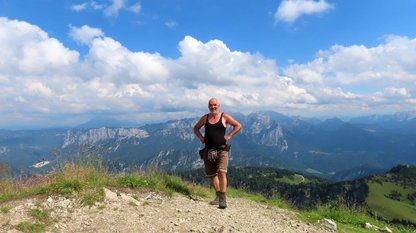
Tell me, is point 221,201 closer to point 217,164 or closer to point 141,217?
point 217,164

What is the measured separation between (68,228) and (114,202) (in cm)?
192

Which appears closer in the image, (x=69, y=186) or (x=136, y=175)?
(x=69, y=186)

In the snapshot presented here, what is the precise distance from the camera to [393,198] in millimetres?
170000

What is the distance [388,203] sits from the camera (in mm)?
157250

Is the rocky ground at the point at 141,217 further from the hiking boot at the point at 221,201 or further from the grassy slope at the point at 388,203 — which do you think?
the grassy slope at the point at 388,203

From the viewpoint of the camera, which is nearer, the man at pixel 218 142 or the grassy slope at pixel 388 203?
the man at pixel 218 142

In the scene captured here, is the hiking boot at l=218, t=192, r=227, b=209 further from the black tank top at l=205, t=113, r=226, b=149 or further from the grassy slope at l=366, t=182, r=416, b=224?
the grassy slope at l=366, t=182, r=416, b=224

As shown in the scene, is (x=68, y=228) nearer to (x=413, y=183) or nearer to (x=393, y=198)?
(x=393, y=198)

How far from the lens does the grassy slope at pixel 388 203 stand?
465 ft

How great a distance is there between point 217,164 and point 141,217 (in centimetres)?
297

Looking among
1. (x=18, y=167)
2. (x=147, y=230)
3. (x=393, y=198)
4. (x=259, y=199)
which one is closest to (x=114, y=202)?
(x=147, y=230)

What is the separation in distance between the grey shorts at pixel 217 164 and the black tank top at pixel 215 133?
32 centimetres

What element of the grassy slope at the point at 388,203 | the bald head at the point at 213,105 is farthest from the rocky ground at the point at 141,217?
the grassy slope at the point at 388,203

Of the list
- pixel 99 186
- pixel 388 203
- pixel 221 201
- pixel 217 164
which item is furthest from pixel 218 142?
pixel 388 203
